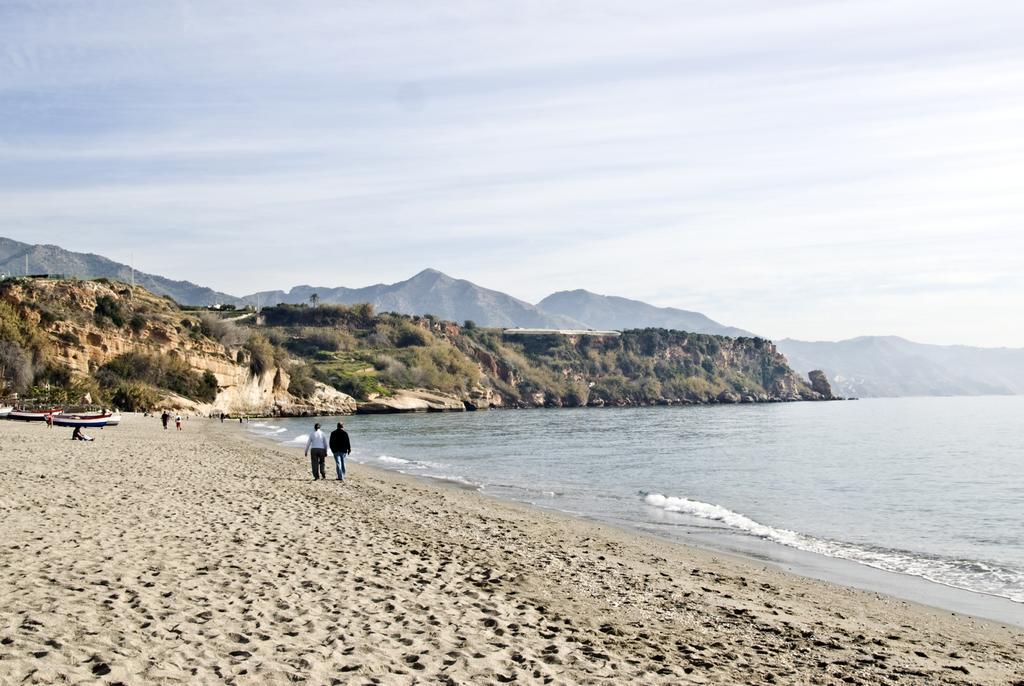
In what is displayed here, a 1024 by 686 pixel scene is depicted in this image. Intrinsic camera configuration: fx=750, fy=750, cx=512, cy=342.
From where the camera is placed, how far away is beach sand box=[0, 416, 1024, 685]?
6996mm

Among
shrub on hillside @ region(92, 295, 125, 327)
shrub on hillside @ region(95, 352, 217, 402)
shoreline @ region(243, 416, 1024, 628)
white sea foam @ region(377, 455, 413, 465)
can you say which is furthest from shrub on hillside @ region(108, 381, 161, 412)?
shoreline @ region(243, 416, 1024, 628)

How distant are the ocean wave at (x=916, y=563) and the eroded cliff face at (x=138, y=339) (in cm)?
7048

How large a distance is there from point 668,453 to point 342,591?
129 feet

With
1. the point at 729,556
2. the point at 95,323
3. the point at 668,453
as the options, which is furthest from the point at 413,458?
the point at 95,323

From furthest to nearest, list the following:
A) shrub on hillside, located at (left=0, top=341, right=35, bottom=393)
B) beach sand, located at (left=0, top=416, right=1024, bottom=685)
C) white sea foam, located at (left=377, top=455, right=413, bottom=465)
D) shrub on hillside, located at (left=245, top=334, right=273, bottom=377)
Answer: shrub on hillside, located at (left=245, top=334, right=273, bottom=377), shrub on hillside, located at (left=0, top=341, right=35, bottom=393), white sea foam, located at (left=377, top=455, right=413, bottom=465), beach sand, located at (left=0, top=416, right=1024, bottom=685)

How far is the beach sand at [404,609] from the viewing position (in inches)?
275

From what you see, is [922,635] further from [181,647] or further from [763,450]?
[763,450]

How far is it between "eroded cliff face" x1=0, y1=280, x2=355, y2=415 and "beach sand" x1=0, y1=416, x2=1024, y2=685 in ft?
209

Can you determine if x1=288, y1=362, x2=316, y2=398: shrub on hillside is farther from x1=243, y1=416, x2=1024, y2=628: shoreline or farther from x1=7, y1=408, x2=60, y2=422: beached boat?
x1=243, y1=416, x2=1024, y2=628: shoreline

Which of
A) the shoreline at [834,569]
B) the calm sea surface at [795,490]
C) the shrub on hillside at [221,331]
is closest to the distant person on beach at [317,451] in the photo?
the calm sea surface at [795,490]

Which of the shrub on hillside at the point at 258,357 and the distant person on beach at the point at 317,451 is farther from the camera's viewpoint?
the shrub on hillside at the point at 258,357

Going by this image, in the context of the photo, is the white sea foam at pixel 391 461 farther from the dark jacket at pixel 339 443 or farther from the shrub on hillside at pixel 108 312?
the shrub on hillside at pixel 108 312

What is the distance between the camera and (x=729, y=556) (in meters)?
16.1

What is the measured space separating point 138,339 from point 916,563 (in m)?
86.5
